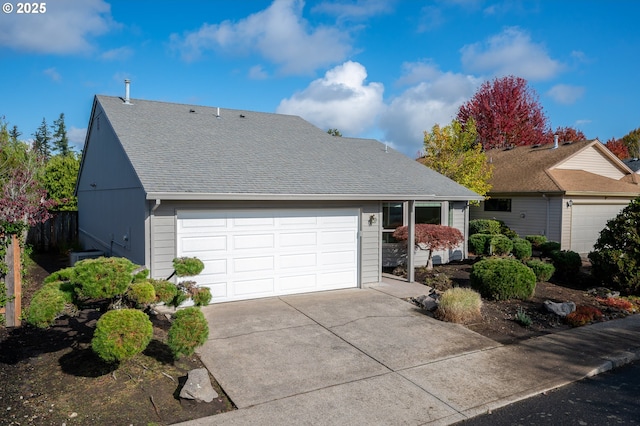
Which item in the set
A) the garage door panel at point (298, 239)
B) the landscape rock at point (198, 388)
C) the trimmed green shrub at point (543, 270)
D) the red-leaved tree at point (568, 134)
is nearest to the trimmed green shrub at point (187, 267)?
the landscape rock at point (198, 388)

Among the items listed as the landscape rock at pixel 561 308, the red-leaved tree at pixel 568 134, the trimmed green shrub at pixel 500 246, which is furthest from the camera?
the red-leaved tree at pixel 568 134

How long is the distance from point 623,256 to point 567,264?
4.86ft

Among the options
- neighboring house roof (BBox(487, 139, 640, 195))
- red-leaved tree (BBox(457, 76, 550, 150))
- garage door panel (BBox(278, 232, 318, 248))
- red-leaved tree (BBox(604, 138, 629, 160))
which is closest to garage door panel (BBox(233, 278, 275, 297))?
garage door panel (BBox(278, 232, 318, 248))

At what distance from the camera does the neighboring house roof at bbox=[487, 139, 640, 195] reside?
18.5m

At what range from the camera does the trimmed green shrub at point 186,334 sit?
5352 mm

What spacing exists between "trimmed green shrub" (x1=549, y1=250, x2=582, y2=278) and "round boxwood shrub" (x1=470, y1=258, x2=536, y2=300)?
11.3ft

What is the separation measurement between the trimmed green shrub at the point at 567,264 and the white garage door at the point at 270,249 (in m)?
6.43

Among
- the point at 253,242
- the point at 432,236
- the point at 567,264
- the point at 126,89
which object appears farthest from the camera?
the point at 126,89

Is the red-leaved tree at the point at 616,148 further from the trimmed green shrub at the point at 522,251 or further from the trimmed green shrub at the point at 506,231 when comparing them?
the trimmed green shrub at the point at 522,251

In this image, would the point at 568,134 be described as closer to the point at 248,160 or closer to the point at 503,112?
the point at 503,112

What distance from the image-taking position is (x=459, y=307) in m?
8.20

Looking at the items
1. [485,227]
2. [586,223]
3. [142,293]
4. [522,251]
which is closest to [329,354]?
[142,293]

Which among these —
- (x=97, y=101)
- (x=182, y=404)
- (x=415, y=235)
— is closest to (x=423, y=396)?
(x=182, y=404)

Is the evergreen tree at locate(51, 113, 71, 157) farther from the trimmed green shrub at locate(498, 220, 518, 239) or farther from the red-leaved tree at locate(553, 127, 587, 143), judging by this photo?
the red-leaved tree at locate(553, 127, 587, 143)
